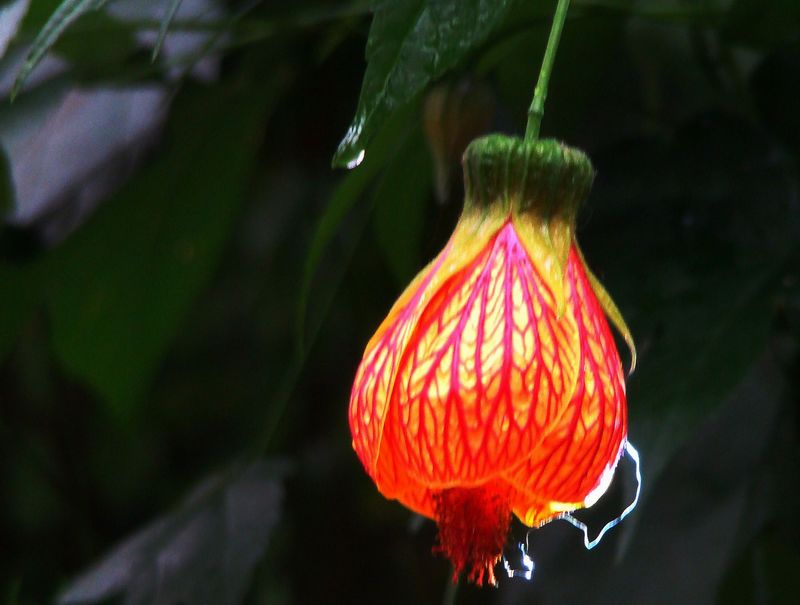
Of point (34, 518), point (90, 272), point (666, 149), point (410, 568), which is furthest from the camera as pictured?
point (34, 518)

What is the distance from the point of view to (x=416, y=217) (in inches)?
38.2

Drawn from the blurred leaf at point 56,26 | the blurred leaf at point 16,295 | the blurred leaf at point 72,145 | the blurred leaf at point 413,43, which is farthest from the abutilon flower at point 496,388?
the blurred leaf at point 16,295

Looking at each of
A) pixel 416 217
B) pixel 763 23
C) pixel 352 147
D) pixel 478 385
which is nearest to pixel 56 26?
pixel 352 147

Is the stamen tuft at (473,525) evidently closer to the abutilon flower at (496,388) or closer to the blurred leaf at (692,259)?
the abutilon flower at (496,388)

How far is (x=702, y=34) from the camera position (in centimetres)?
100

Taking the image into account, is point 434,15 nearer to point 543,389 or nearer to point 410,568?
point 543,389

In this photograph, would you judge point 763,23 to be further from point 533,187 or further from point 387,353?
point 387,353

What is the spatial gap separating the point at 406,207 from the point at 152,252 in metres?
0.28

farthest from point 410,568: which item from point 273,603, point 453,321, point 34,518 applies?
point 453,321

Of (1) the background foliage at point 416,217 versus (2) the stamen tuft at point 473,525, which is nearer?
(2) the stamen tuft at point 473,525

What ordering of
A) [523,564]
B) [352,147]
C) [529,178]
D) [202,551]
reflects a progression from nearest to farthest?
[352,147]
[529,178]
[523,564]
[202,551]

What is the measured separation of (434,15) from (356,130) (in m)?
0.08

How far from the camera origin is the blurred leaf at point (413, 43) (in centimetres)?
57

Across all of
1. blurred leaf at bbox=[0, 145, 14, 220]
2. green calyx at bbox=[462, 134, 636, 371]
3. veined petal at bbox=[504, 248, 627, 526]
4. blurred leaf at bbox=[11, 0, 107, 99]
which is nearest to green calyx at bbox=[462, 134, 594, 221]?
green calyx at bbox=[462, 134, 636, 371]
